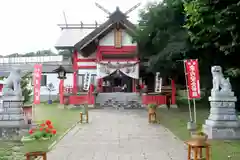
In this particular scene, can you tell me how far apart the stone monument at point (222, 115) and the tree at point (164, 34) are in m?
8.86

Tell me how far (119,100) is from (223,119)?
17.0 m

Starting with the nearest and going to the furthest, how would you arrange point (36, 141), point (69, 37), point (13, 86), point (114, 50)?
point (36, 141) → point (13, 86) → point (114, 50) → point (69, 37)

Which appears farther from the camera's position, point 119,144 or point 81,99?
point 81,99

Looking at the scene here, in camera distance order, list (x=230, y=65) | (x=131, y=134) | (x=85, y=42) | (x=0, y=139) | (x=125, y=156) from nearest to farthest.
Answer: (x=125, y=156)
(x=0, y=139)
(x=131, y=134)
(x=230, y=65)
(x=85, y=42)

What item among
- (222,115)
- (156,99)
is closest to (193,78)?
(222,115)

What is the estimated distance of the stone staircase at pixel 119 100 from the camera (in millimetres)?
27188

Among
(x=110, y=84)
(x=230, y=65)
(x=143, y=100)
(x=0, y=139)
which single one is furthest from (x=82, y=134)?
(x=110, y=84)

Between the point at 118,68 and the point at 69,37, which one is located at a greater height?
the point at 69,37

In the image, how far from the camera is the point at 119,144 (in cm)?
1108

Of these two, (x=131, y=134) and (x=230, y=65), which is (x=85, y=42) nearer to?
(x=230, y=65)

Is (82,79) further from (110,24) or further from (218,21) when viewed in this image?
(218,21)

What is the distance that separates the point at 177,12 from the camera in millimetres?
23406

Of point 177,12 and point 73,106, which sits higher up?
point 177,12

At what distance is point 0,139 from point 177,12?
50.6ft
